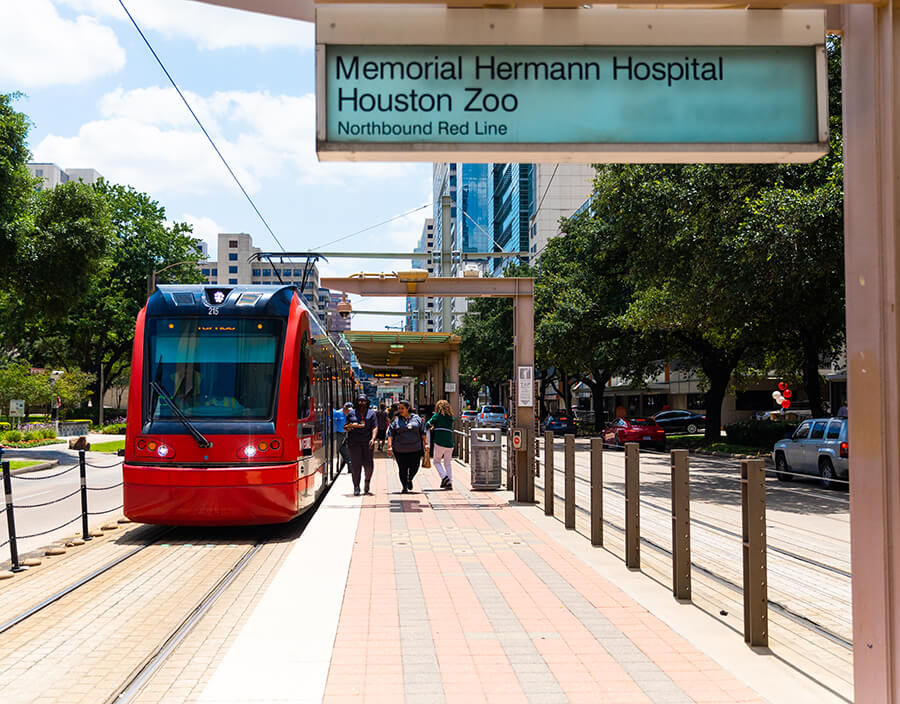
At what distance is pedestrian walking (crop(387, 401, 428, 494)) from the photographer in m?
15.5

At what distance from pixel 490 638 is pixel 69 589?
4.14 meters

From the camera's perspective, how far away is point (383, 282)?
17.0m

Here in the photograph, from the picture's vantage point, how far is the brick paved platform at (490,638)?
16.1 feet

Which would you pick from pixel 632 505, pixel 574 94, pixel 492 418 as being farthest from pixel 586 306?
pixel 574 94

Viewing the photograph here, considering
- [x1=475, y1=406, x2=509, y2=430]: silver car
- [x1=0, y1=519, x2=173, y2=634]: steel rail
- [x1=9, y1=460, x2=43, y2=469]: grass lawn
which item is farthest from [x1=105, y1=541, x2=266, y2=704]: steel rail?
[x1=475, y1=406, x2=509, y2=430]: silver car

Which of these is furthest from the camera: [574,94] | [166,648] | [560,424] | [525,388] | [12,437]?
[560,424]

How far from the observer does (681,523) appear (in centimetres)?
706

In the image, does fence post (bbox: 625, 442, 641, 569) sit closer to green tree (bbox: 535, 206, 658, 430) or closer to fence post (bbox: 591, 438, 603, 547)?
fence post (bbox: 591, 438, 603, 547)

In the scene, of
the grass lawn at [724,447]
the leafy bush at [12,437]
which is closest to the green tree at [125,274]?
the leafy bush at [12,437]

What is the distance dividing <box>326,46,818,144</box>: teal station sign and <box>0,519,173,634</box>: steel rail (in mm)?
4873

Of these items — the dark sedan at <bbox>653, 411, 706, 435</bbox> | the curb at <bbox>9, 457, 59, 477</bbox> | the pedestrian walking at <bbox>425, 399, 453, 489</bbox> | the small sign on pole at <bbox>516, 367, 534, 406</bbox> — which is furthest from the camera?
the dark sedan at <bbox>653, 411, 706, 435</bbox>

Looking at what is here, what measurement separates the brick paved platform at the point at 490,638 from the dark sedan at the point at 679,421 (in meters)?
48.6

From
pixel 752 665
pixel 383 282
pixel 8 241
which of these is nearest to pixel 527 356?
pixel 383 282

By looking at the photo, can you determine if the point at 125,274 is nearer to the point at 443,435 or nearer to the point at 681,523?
the point at 443,435
